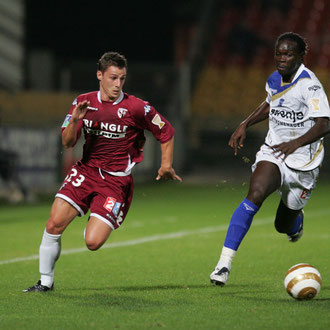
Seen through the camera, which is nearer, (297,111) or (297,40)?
(297,40)

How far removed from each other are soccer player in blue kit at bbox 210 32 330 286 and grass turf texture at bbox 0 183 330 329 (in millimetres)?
556

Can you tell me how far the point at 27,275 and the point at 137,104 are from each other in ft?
6.77

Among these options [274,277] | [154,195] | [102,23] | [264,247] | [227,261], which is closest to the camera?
[227,261]

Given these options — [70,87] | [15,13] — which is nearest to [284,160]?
[70,87]

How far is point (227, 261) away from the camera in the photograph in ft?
20.7

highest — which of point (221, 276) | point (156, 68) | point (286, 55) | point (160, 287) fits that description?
point (286, 55)

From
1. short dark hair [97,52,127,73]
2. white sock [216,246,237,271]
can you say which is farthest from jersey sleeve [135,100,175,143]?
white sock [216,246,237,271]

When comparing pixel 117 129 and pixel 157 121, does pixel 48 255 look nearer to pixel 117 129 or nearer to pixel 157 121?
pixel 117 129

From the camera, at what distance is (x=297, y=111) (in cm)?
666

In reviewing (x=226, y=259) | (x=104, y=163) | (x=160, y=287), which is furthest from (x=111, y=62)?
(x=160, y=287)

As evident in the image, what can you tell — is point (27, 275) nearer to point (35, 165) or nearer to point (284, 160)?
point (284, 160)

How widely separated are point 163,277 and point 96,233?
1255mm

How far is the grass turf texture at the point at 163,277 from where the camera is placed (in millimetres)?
5340

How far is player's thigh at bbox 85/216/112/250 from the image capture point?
6.35 meters
